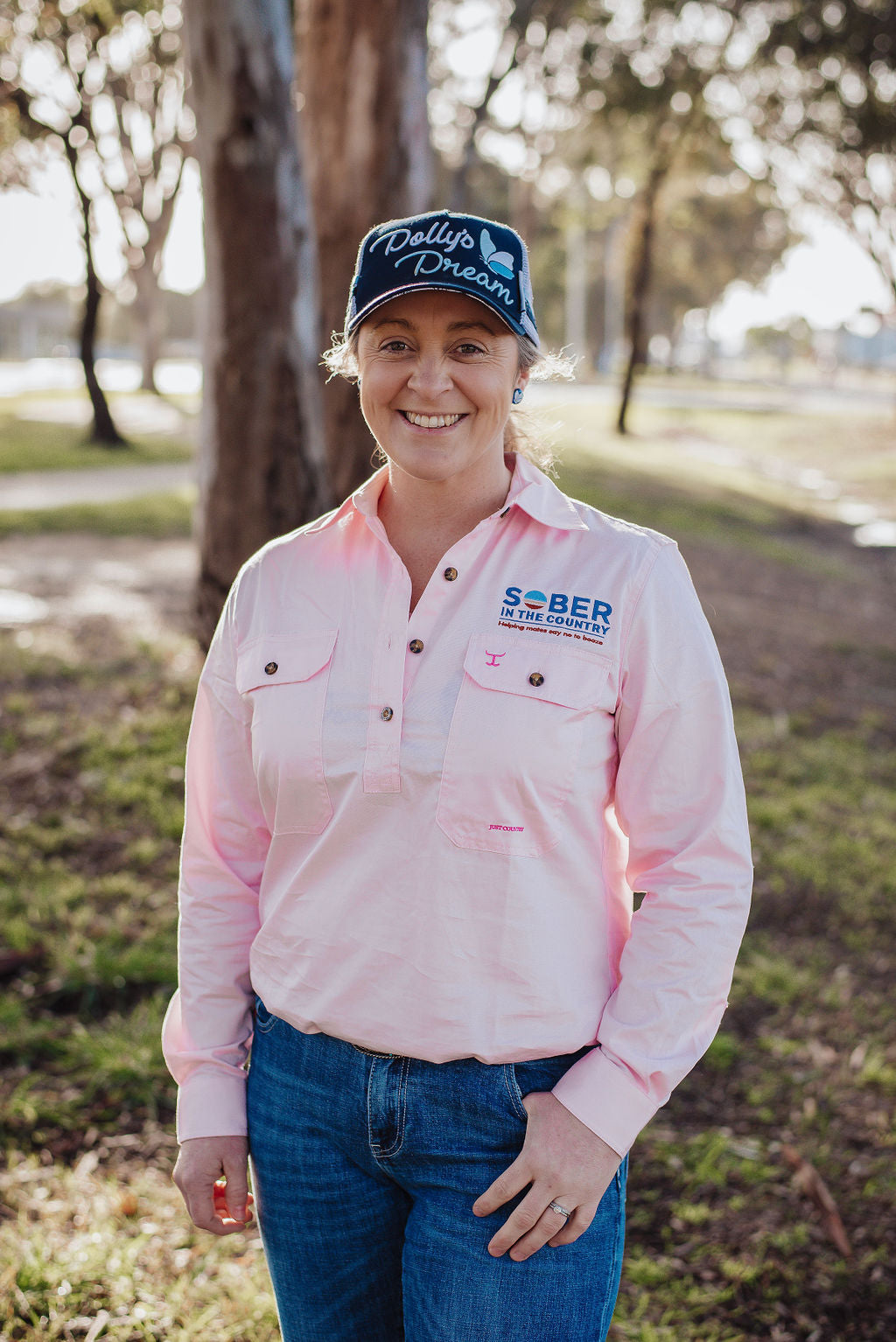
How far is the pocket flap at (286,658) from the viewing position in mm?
1846

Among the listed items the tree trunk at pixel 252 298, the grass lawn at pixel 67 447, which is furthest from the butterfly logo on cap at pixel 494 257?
the grass lawn at pixel 67 447

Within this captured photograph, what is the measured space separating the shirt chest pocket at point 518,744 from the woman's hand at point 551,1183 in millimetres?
386

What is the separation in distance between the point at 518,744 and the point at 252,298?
414 cm

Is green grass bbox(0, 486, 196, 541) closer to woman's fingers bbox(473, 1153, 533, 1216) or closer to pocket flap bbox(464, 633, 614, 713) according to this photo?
pocket flap bbox(464, 633, 614, 713)

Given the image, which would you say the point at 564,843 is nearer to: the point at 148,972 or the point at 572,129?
the point at 148,972

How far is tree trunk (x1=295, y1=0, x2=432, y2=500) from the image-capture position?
6277mm

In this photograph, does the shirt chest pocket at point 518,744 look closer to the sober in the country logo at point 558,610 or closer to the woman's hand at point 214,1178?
the sober in the country logo at point 558,610

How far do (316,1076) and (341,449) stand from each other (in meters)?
5.08

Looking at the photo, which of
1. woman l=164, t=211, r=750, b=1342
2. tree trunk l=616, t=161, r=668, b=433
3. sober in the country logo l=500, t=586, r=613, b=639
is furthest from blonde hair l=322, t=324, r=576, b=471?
tree trunk l=616, t=161, r=668, b=433

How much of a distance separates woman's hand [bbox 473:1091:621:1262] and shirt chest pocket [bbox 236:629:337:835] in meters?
0.56

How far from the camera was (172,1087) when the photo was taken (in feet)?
12.0

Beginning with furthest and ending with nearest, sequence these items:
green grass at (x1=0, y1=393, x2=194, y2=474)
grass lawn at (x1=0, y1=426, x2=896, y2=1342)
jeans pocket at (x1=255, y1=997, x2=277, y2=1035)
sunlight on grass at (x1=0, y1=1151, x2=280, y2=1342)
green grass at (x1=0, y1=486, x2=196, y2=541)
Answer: green grass at (x1=0, y1=393, x2=194, y2=474) < green grass at (x1=0, y1=486, x2=196, y2=541) < grass lawn at (x1=0, y1=426, x2=896, y2=1342) < sunlight on grass at (x1=0, y1=1151, x2=280, y2=1342) < jeans pocket at (x1=255, y1=997, x2=277, y2=1035)

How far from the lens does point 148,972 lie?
424 centimetres

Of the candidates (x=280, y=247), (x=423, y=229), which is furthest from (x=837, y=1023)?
(x=280, y=247)
